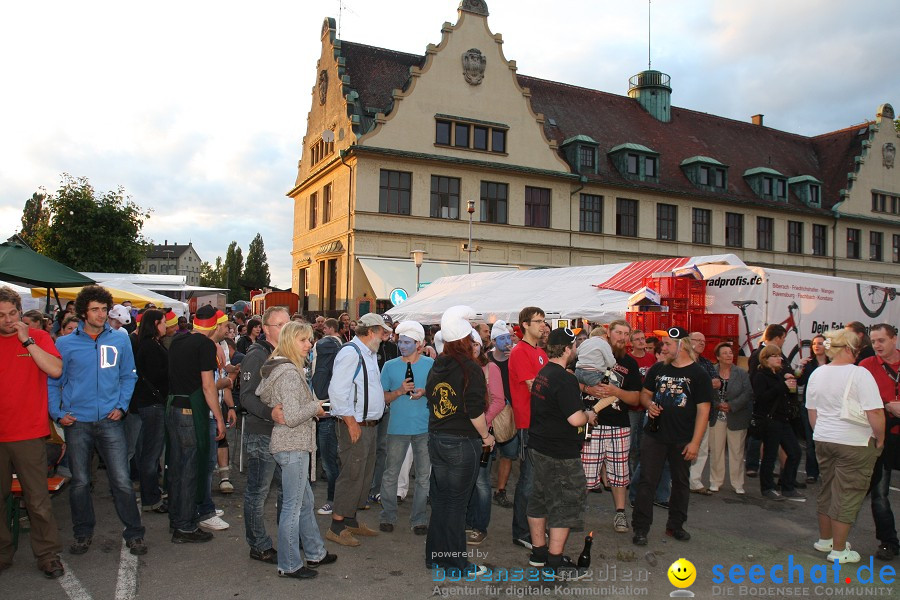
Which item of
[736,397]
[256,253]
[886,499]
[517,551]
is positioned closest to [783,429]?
[736,397]

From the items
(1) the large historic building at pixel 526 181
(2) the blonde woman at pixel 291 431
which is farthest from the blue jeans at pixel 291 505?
(1) the large historic building at pixel 526 181

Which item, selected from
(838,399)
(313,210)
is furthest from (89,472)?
(313,210)

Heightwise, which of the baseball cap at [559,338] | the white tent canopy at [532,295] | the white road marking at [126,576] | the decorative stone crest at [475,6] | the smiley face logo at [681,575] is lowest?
the white road marking at [126,576]

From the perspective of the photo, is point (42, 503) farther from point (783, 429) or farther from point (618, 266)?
point (618, 266)

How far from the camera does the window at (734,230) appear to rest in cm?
3569

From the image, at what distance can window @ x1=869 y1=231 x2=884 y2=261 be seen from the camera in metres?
40.1

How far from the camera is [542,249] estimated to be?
102 feet

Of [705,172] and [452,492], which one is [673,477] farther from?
[705,172]

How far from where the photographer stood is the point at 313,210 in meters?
33.8

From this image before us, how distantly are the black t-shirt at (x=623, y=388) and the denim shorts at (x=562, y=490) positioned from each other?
135cm

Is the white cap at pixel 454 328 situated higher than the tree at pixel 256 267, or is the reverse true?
the tree at pixel 256 267

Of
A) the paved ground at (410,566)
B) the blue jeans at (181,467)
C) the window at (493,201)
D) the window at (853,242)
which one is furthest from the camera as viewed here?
the window at (853,242)

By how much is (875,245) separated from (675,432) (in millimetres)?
42542

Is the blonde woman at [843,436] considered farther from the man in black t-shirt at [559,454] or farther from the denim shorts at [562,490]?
the denim shorts at [562,490]
